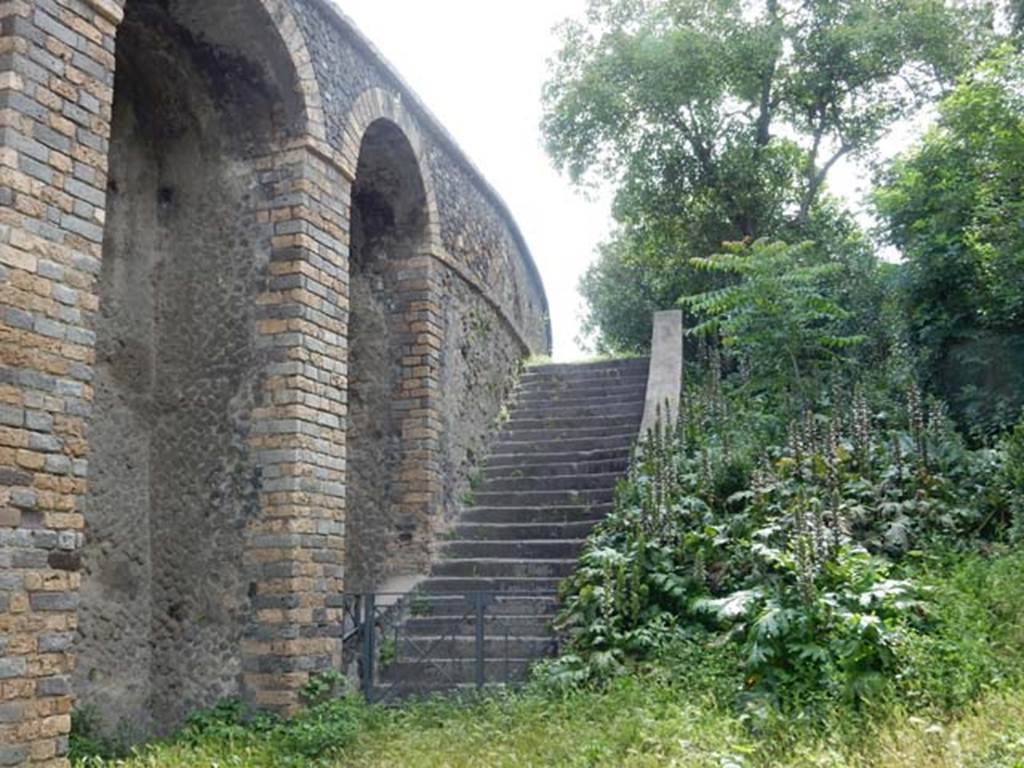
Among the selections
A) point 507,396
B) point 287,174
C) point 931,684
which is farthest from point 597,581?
point 507,396

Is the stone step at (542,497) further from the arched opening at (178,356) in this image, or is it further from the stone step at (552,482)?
the arched opening at (178,356)

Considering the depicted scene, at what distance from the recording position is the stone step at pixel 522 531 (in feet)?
31.3

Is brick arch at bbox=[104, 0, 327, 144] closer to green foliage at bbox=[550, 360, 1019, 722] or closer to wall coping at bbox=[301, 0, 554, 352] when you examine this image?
wall coping at bbox=[301, 0, 554, 352]

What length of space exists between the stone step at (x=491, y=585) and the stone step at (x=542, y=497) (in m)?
1.45

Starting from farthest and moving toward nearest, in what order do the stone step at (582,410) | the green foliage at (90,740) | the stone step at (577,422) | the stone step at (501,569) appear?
the stone step at (582,410) < the stone step at (577,422) < the stone step at (501,569) < the green foliage at (90,740)

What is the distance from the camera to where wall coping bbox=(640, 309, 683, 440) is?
11019 mm

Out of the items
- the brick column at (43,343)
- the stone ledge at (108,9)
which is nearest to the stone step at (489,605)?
the brick column at (43,343)

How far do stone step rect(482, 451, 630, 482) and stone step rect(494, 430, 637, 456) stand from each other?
0.99ft

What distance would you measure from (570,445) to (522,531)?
6.24 feet

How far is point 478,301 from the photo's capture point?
39.0ft

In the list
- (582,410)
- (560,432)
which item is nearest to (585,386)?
(582,410)

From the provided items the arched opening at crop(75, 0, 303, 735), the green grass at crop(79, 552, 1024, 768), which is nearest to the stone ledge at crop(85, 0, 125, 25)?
the arched opening at crop(75, 0, 303, 735)

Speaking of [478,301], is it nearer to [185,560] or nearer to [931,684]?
[185,560]

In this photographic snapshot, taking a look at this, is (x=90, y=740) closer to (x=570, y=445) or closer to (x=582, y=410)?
(x=570, y=445)
